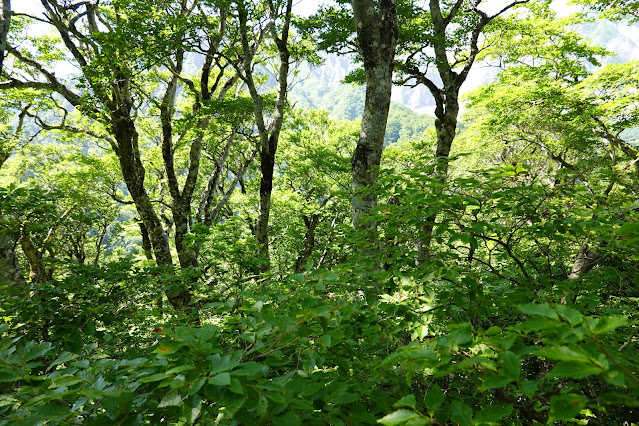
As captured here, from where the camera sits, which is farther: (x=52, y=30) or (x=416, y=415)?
(x=52, y=30)

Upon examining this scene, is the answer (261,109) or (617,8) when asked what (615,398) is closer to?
(261,109)

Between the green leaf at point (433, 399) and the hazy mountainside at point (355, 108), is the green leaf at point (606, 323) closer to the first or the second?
the green leaf at point (433, 399)

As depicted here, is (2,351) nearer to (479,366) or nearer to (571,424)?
(479,366)

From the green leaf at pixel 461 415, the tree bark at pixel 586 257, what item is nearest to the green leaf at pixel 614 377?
the green leaf at pixel 461 415

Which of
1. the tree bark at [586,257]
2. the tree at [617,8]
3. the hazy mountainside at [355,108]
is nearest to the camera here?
the tree bark at [586,257]

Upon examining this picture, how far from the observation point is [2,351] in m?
1.07

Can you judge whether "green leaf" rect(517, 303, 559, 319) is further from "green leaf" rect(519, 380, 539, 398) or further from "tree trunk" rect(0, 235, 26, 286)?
"tree trunk" rect(0, 235, 26, 286)

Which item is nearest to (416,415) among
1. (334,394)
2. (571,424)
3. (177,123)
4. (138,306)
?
(334,394)

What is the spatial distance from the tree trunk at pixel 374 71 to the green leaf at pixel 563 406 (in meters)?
3.13

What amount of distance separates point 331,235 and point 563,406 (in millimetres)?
4305

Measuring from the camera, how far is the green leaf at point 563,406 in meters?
0.69

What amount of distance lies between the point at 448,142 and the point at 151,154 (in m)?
11.7

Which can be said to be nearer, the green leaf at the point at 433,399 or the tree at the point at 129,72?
the green leaf at the point at 433,399

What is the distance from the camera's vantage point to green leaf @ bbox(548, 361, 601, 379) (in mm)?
628
